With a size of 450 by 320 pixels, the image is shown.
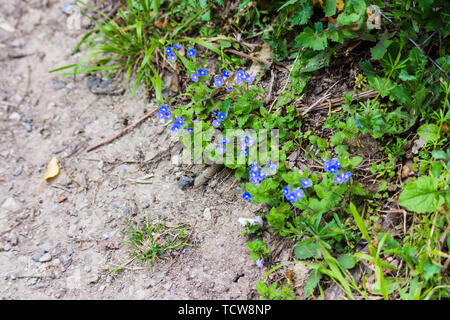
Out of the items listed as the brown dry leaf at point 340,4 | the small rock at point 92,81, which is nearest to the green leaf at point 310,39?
the brown dry leaf at point 340,4

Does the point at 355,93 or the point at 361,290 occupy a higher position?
the point at 355,93

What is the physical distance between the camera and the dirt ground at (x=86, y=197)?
2.44 metres

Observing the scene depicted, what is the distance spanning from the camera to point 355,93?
2715mm

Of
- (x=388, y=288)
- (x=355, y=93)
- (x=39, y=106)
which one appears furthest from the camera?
(x=39, y=106)

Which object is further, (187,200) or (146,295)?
(187,200)

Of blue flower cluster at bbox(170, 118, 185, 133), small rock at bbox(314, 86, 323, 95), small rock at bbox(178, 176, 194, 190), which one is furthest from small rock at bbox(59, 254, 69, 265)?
small rock at bbox(314, 86, 323, 95)

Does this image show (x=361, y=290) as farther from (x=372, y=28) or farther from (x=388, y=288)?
(x=372, y=28)

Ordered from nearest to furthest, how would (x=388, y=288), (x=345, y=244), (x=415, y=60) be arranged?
(x=388, y=288) → (x=345, y=244) → (x=415, y=60)

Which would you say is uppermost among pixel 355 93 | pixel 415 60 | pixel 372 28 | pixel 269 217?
pixel 372 28

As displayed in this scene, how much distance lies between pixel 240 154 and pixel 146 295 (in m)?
1.05

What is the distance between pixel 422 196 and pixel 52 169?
103 inches

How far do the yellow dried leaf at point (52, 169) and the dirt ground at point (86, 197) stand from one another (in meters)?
0.05

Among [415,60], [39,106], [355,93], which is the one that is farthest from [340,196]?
[39,106]

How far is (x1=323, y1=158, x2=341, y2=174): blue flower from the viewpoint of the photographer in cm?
229
